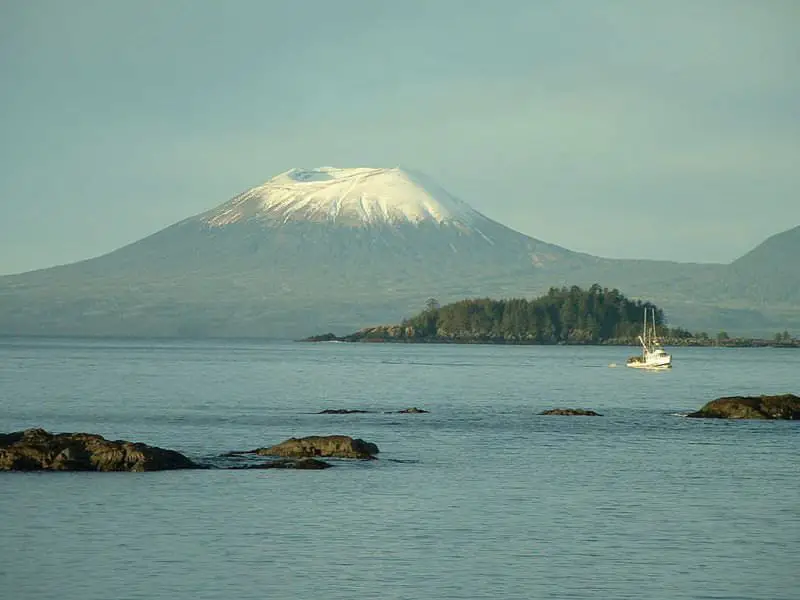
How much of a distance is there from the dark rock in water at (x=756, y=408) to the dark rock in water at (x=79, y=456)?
36631 mm

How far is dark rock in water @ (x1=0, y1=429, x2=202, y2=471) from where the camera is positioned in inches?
1738

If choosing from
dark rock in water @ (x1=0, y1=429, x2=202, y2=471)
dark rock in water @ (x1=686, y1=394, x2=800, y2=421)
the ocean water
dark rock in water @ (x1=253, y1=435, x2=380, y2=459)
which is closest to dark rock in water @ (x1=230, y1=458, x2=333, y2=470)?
the ocean water

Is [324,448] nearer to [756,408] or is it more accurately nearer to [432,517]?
[432,517]

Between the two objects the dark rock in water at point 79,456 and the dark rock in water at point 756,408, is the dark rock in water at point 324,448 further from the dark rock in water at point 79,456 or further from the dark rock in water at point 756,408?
the dark rock in water at point 756,408

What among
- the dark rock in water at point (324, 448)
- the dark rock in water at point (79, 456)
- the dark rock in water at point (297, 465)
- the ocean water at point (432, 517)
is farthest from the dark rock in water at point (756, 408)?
the dark rock in water at point (79, 456)

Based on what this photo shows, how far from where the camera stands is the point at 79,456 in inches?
1752

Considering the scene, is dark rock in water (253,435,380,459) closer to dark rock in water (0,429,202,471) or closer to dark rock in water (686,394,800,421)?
dark rock in water (0,429,202,471)

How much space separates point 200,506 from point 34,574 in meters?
9.16

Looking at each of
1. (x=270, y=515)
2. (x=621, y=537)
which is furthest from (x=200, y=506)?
(x=621, y=537)

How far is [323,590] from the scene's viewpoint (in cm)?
2725

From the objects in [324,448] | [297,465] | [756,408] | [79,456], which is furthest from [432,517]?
[756,408]

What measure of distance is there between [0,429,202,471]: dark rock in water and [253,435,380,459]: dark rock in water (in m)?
5.61

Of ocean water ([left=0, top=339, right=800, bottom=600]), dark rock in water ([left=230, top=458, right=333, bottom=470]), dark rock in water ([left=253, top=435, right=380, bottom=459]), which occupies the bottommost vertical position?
ocean water ([left=0, top=339, right=800, bottom=600])

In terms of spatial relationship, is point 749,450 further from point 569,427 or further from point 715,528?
point 715,528
